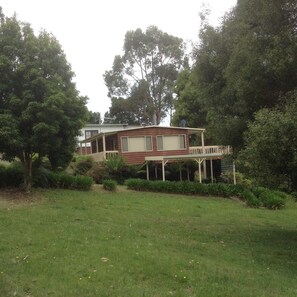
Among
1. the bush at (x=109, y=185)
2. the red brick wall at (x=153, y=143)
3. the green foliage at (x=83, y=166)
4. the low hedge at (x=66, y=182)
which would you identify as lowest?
the bush at (x=109, y=185)

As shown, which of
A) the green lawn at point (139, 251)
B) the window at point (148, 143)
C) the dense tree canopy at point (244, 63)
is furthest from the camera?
the window at point (148, 143)

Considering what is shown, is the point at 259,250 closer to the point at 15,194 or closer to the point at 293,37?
the point at 293,37

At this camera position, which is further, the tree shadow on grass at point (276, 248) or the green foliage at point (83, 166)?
the green foliage at point (83, 166)

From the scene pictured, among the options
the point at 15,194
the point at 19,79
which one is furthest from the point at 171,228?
the point at 19,79

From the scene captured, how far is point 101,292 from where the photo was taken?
6.18 metres

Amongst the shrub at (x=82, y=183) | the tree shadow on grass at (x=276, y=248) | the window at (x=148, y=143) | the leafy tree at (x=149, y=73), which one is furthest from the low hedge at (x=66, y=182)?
the leafy tree at (x=149, y=73)

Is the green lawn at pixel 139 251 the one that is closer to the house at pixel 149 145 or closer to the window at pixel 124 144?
the house at pixel 149 145

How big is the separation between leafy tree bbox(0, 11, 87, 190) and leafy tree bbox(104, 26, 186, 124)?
36181 millimetres

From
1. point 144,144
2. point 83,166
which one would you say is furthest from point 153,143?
point 83,166

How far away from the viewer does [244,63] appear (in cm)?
1197

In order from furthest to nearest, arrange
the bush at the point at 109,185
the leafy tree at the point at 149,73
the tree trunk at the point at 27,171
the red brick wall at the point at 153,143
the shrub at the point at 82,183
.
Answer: the leafy tree at the point at 149,73, the red brick wall at the point at 153,143, the bush at the point at 109,185, the shrub at the point at 82,183, the tree trunk at the point at 27,171

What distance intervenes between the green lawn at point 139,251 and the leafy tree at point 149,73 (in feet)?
130

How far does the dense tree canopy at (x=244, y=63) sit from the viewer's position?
11000 millimetres

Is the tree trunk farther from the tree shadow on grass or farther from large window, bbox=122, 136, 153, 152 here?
large window, bbox=122, 136, 153, 152
